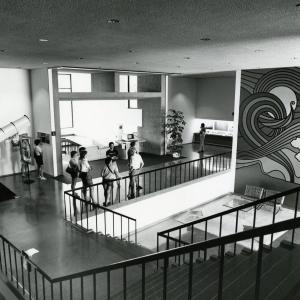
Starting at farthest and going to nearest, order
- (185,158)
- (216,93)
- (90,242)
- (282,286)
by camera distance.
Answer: (216,93)
(185,158)
(90,242)
(282,286)

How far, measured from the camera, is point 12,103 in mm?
10727

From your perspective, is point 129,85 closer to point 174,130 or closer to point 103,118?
point 103,118

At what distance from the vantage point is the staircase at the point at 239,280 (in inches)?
112

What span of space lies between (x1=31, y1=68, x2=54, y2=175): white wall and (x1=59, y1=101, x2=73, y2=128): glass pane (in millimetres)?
→ 2899

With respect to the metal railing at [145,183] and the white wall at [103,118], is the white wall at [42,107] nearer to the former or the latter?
the metal railing at [145,183]

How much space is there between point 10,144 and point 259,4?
31.4 feet

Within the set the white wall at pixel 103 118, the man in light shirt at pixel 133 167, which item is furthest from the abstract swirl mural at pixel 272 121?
the white wall at pixel 103 118

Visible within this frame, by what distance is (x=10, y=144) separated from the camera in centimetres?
1075

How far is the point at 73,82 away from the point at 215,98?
7380 mm

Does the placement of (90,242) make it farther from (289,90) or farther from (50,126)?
(289,90)

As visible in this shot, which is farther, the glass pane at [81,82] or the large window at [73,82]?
the glass pane at [81,82]

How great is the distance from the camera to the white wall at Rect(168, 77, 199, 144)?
54.5 feet

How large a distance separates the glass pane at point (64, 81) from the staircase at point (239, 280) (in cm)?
1123

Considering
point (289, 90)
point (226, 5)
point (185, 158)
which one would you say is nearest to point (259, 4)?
point (226, 5)
